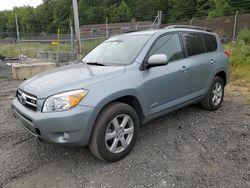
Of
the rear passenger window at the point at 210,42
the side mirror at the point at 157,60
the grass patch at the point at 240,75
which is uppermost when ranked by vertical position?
the rear passenger window at the point at 210,42

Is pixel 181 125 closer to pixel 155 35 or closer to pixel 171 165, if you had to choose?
pixel 171 165

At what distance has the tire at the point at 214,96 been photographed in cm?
477

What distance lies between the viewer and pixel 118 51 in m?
3.88

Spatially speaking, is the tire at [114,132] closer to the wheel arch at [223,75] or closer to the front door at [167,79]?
the front door at [167,79]

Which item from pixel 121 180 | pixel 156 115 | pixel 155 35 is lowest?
pixel 121 180

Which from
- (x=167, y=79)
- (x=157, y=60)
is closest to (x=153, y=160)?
(x=167, y=79)

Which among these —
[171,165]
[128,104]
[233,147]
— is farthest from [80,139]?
[233,147]

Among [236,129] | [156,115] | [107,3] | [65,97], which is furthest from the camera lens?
[107,3]

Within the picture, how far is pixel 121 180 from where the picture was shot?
9.27 ft

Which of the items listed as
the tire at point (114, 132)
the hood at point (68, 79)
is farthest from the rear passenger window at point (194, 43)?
the tire at point (114, 132)

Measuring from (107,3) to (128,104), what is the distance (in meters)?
66.9

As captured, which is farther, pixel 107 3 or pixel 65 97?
pixel 107 3

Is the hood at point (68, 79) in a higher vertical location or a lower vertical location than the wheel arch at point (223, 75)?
higher

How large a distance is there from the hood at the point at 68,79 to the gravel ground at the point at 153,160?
3.17 ft
